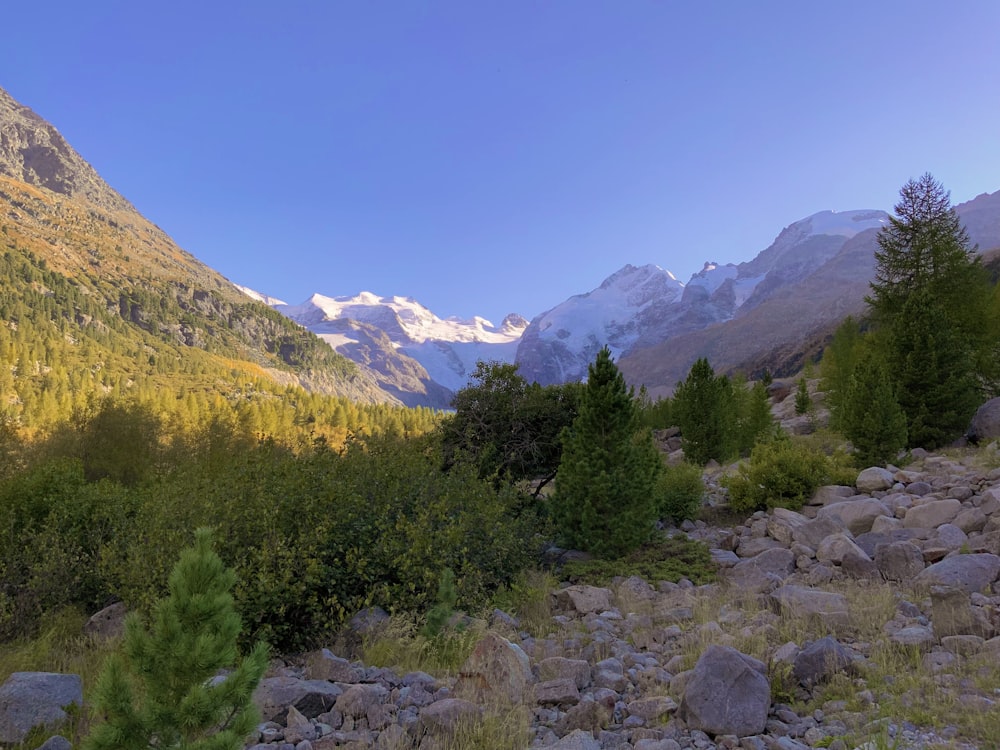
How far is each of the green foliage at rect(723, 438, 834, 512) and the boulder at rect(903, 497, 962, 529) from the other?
3.80 meters

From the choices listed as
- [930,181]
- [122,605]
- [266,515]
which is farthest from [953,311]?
[122,605]

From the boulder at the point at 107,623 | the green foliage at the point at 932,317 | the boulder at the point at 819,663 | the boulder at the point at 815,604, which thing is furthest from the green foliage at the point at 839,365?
the boulder at the point at 107,623

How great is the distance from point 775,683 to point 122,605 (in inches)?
425

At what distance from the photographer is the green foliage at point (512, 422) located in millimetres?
18797

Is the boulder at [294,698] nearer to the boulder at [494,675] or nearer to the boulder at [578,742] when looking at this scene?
the boulder at [494,675]

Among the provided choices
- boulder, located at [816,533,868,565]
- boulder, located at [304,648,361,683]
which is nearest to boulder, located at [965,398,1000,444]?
boulder, located at [816,533,868,565]

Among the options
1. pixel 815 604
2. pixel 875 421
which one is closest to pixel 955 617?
pixel 815 604

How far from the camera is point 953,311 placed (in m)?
27.2

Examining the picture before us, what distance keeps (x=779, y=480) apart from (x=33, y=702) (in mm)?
17436

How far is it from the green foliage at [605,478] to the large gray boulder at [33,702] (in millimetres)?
10362

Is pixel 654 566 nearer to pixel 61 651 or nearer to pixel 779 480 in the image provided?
pixel 779 480

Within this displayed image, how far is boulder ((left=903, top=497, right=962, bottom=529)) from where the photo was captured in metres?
11.9

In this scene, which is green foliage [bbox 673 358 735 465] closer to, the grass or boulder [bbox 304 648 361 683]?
boulder [bbox 304 648 361 683]

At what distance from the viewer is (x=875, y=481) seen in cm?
1548
